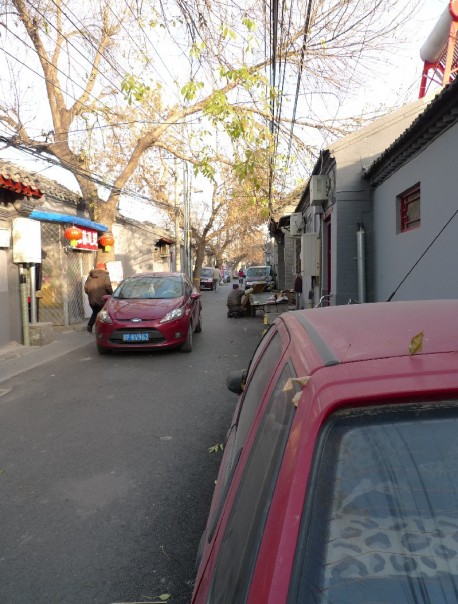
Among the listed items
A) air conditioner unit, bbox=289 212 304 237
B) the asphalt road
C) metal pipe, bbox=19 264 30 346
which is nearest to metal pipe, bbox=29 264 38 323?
metal pipe, bbox=19 264 30 346

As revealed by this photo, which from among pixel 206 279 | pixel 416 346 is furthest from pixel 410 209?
pixel 206 279

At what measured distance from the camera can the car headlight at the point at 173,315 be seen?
28.0 ft

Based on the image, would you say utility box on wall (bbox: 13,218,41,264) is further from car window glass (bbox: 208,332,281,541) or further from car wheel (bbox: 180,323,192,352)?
car window glass (bbox: 208,332,281,541)

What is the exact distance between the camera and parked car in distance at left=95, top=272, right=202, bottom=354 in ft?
27.6

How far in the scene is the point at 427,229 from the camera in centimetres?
620

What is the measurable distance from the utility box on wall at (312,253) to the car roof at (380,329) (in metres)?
10.3

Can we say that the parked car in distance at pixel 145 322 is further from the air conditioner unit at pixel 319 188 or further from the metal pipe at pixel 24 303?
the air conditioner unit at pixel 319 188

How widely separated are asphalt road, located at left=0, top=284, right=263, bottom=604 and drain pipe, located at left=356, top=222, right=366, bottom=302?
347 centimetres

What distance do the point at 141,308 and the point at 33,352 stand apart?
7.88 feet

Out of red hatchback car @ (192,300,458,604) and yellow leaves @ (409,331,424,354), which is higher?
yellow leaves @ (409,331,424,354)

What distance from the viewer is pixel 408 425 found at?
1.10 m

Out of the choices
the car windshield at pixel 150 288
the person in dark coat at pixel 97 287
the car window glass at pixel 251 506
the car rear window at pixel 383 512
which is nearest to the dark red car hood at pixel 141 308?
the car windshield at pixel 150 288

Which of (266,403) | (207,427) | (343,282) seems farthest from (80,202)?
(266,403)

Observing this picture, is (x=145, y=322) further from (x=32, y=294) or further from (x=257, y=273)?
(x=257, y=273)
